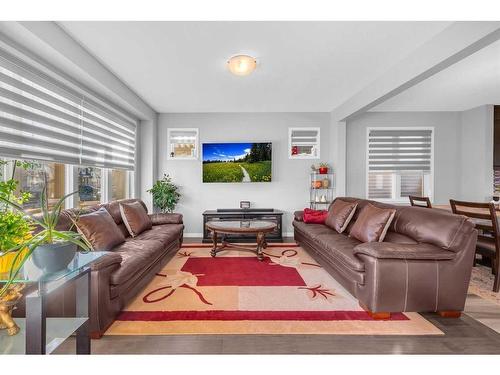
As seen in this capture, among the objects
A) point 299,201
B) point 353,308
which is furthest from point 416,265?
point 299,201

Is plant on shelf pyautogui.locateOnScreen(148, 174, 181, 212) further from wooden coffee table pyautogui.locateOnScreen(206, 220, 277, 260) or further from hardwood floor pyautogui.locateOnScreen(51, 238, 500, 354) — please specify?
hardwood floor pyautogui.locateOnScreen(51, 238, 500, 354)

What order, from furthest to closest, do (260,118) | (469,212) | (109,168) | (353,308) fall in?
(260,118) < (109,168) < (469,212) < (353,308)

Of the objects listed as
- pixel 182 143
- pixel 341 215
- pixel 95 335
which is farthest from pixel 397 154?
pixel 95 335

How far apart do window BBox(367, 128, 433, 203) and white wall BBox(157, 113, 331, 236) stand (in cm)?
96

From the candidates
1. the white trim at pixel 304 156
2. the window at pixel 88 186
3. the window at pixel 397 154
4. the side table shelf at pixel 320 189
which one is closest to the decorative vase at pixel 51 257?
the window at pixel 88 186

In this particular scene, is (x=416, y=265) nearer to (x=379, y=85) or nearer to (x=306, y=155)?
(x=379, y=85)

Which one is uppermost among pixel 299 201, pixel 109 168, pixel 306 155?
pixel 306 155

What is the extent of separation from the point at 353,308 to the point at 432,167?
14.2 ft

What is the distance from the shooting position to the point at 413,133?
5012 millimetres

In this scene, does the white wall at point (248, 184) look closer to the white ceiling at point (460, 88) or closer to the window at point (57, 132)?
the window at point (57, 132)

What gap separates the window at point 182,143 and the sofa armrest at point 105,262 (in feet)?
10.9

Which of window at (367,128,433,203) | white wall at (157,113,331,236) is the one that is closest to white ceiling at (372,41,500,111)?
window at (367,128,433,203)

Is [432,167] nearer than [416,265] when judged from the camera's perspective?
No

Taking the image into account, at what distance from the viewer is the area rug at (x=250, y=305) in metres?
1.83
